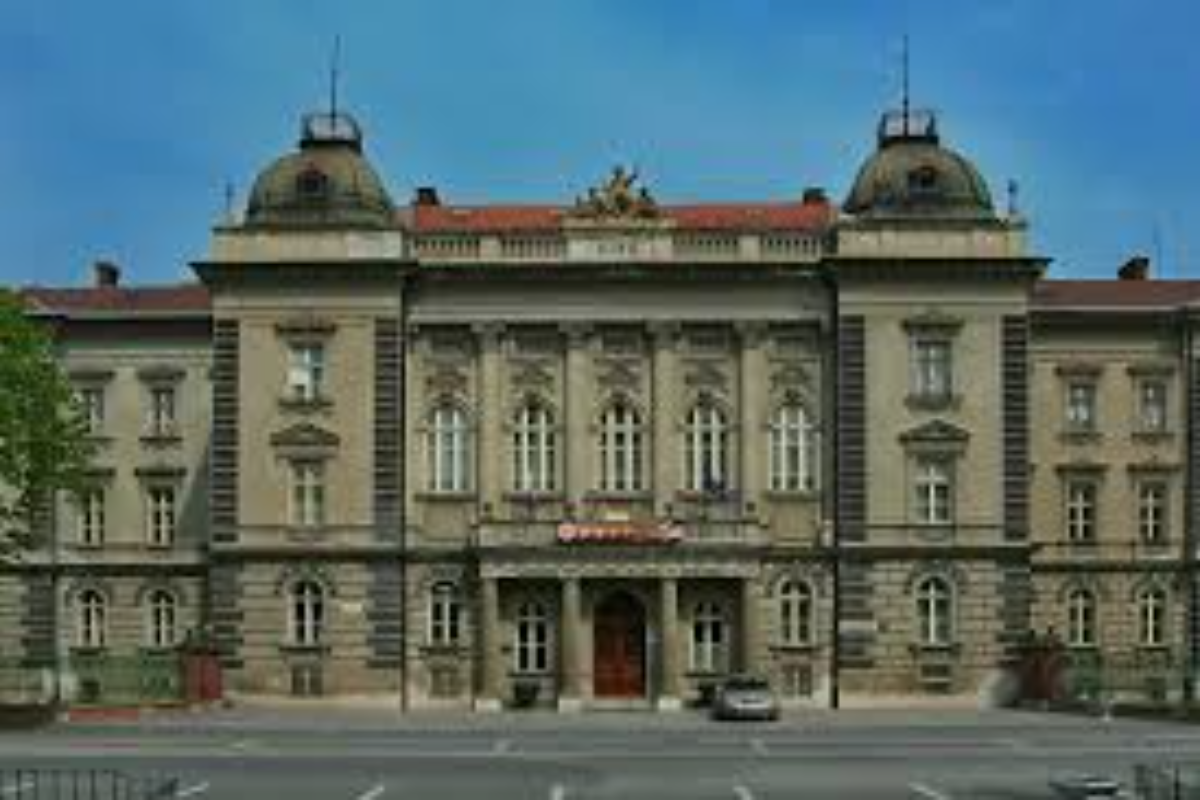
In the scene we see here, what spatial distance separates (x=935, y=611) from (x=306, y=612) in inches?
750

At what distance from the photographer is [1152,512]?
86438mm

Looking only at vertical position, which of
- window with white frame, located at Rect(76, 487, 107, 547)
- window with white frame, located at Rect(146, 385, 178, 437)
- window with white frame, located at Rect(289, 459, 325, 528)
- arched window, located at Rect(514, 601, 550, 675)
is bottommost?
arched window, located at Rect(514, 601, 550, 675)

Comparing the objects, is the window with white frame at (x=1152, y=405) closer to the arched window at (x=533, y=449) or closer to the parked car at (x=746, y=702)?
the arched window at (x=533, y=449)

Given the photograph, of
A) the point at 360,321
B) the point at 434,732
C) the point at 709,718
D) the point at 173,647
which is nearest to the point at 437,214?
the point at 360,321

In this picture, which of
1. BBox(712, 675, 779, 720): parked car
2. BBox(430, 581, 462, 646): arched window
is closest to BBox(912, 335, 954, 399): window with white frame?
BBox(712, 675, 779, 720): parked car

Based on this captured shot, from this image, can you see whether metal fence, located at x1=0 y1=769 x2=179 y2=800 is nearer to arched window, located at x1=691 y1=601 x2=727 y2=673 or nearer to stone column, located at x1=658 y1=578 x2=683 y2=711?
stone column, located at x1=658 y1=578 x2=683 y2=711

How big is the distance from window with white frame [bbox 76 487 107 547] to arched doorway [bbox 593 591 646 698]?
18.8m

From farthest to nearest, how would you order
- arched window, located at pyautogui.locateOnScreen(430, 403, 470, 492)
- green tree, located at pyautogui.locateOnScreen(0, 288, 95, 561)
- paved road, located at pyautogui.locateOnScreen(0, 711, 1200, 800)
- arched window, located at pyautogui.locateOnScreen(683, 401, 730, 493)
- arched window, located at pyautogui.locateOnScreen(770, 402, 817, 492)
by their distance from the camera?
1. arched window, located at pyautogui.locateOnScreen(430, 403, 470, 492)
2. arched window, located at pyautogui.locateOnScreen(683, 401, 730, 493)
3. arched window, located at pyautogui.locateOnScreen(770, 402, 817, 492)
4. green tree, located at pyautogui.locateOnScreen(0, 288, 95, 561)
5. paved road, located at pyautogui.locateOnScreen(0, 711, 1200, 800)

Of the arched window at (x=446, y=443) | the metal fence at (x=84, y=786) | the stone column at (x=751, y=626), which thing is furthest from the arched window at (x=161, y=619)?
the metal fence at (x=84, y=786)

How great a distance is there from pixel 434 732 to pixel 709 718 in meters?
12.9

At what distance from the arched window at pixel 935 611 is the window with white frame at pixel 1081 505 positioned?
10115 mm

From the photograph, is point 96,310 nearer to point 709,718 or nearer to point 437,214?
point 437,214

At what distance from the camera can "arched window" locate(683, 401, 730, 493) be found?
7969 cm

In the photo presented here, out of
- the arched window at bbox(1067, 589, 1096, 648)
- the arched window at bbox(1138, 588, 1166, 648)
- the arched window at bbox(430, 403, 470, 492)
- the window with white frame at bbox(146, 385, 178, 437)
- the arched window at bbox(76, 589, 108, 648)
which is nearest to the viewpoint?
the arched window at bbox(430, 403, 470, 492)
